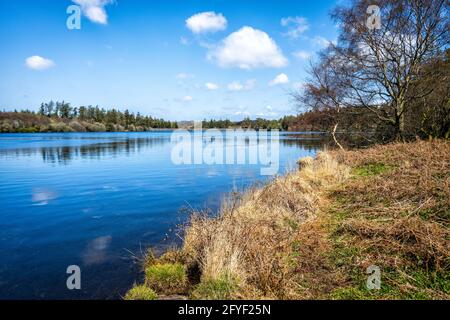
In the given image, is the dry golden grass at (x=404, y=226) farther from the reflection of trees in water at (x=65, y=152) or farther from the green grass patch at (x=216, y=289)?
the reflection of trees in water at (x=65, y=152)

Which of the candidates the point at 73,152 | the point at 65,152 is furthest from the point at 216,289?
the point at 65,152

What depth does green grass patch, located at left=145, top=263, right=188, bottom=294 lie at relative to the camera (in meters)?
4.98

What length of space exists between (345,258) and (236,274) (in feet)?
6.23

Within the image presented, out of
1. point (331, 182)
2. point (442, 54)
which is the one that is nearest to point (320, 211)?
point (331, 182)

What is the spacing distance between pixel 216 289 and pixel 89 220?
21.9 ft

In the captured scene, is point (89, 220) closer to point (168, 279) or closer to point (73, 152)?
point (168, 279)

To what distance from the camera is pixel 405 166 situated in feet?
29.5

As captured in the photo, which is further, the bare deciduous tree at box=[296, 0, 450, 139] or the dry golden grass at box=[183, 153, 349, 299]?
the bare deciduous tree at box=[296, 0, 450, 139]

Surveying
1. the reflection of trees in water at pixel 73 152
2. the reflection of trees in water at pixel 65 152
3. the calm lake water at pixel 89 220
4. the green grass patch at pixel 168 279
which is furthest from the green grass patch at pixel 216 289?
the reflection of trees in water at pixel 65 152

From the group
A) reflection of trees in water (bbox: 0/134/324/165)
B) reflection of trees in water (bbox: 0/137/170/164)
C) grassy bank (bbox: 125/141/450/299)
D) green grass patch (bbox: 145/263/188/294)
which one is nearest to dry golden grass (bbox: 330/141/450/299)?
grassy bank (bbox: 125/141/450/299)

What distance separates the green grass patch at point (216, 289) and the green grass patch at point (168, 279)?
70 centimetres

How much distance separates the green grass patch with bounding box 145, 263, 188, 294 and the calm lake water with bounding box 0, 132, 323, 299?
61cm

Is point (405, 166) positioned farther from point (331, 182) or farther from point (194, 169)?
point (194, 169)

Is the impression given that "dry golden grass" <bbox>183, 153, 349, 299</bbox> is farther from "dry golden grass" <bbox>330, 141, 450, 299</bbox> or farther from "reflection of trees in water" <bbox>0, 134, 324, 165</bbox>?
"reflection of trees in water" <bbox>0, 134, 324, 165</bbox>
